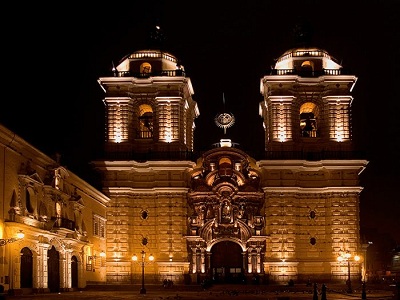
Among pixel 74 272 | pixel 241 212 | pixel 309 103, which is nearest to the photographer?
pixel 74 272

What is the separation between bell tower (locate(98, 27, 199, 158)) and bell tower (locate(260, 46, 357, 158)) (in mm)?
6889

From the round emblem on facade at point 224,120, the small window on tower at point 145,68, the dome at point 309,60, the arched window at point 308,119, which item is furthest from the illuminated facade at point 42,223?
the dome at point 309,60

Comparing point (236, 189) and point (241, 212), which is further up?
point (236, 189)

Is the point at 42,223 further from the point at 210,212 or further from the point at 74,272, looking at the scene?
the point at 210,212

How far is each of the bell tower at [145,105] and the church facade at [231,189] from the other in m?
0.08

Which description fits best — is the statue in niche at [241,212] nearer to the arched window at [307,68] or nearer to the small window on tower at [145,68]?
the arched window at [307,68]

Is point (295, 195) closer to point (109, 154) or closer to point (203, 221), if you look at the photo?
point (203, 221)

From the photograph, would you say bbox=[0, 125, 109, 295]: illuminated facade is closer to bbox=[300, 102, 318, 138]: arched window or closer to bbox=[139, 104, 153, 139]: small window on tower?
bbox=[139, 104, 153, 139]: small window on tower

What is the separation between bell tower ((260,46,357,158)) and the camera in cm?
5975

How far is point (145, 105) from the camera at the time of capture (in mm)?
61125

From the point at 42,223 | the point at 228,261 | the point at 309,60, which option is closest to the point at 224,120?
the point at 309,60

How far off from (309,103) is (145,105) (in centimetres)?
1279

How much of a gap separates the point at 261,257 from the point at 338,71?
51.1ft

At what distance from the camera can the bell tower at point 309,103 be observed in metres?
59.8
